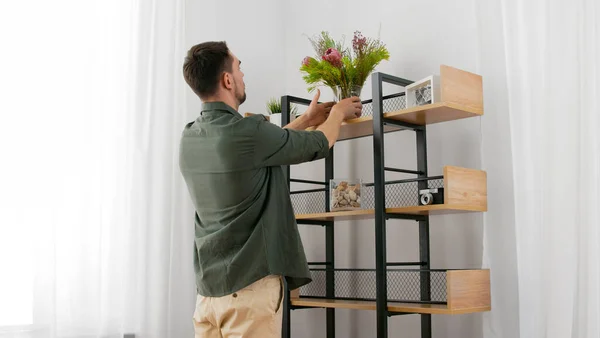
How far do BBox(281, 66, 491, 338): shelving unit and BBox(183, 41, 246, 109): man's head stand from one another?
0.66 meters

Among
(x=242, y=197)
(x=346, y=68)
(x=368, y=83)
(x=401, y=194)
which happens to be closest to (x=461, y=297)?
(x=401, y=194)

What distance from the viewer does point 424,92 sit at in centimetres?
255

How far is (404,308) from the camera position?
2.41 metres

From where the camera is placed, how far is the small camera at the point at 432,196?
96.0 inches

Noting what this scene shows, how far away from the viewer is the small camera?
2.44 metres

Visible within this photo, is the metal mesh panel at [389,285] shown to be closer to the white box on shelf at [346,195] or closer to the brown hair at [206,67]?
the white box on shelf at [346,195]

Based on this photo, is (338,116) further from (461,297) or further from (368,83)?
(368,83)

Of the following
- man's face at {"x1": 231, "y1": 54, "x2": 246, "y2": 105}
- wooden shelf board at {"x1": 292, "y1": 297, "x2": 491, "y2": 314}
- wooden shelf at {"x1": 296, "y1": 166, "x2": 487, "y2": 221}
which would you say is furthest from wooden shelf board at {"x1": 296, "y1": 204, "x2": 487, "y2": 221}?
man's face at {"x1": 231, "y1": 54, "x2": 246, "y2": 105}

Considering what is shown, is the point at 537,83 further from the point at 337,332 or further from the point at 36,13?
the point at 36,13

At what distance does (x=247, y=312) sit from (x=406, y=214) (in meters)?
0.89

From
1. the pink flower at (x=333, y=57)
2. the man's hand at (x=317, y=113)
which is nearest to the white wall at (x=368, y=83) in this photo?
the pink flower at (x=333, y=57)

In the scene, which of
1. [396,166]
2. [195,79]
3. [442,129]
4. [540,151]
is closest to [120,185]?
[195,79]

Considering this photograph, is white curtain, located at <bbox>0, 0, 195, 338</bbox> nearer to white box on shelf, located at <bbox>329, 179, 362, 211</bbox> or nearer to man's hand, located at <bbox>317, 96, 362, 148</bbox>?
white box on shelf, located at <bbox>329, 179, 362, 211</bbox>

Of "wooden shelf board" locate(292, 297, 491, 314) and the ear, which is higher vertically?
the ear
